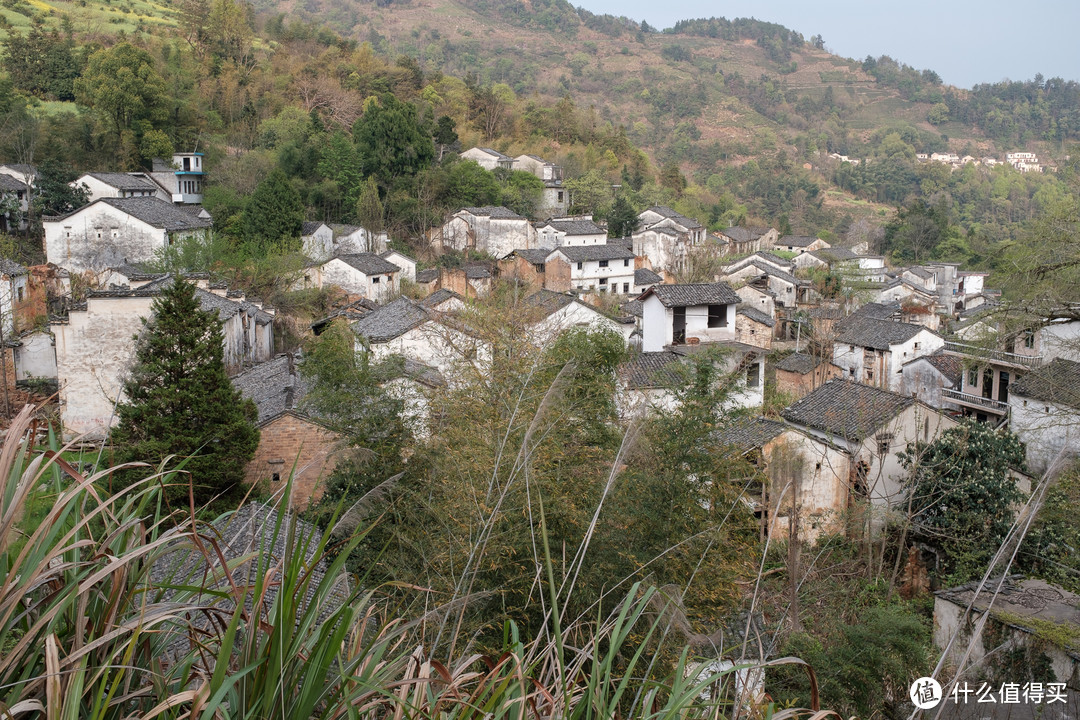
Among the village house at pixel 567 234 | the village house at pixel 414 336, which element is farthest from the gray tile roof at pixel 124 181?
the village house at pixel 567 234

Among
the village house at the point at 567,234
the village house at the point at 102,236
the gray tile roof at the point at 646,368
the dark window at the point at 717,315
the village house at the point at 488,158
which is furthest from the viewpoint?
the village house at the point at 488,158

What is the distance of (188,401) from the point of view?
9.44 m

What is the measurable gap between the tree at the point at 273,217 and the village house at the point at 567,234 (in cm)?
890

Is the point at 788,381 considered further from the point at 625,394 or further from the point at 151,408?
the point at 151,408

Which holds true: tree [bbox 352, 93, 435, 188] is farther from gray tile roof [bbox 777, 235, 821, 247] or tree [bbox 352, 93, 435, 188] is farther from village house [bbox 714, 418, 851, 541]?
village house [bbox 714, 418, 851, 541]

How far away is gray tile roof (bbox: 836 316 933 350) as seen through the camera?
19.4 meters

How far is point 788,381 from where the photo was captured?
20734 millimetres

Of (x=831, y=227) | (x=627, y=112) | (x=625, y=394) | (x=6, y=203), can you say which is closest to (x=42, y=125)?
(x=6, y=203)

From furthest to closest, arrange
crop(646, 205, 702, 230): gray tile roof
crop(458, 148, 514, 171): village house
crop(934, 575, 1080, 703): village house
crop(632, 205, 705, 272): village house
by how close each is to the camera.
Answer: crop(458, 148, 514, 171): village house < crop(646, 205, 702, 230): gray tile roof < crop(632, 205, 705, 272): village house < crop(934, 575, 1080, 703): village house

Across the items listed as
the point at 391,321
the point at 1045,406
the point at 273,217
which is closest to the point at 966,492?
the point at 1045,406

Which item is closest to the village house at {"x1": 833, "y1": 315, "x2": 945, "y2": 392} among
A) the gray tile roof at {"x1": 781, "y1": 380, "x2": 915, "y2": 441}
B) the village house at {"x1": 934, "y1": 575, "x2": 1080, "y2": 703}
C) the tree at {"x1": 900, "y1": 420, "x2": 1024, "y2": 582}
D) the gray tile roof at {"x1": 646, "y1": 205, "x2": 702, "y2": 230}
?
the gray tile roof at {"x1": 781, "y1": 380, "x2": 915, "y2": 441}

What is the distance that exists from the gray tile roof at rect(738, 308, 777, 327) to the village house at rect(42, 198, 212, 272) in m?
15.7

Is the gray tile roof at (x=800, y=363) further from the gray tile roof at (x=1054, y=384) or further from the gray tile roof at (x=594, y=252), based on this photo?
the gray tile roof at (x=594, y=252)

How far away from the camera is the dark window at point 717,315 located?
58.9 feet
